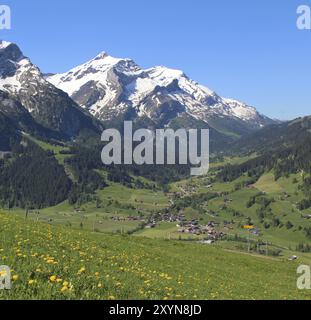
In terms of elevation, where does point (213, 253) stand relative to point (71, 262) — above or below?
below

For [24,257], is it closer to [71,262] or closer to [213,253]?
[71,262]

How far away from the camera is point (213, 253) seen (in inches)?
2564

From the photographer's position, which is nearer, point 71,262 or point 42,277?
point 42,277
